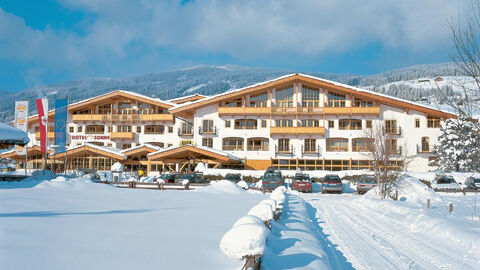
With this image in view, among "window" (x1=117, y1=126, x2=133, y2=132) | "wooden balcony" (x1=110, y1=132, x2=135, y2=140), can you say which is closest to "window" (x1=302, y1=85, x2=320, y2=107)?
"wooden balcony" (x1=110, y1=132, x2=135, y2=140)

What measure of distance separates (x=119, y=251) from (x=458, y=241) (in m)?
8.74

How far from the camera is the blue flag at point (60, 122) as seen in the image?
3466 cm

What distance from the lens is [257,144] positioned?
4891 cm

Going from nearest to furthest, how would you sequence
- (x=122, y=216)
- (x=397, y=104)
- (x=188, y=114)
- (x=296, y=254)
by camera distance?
1. (x=296, y=254)
2. (x=122, y=216)
3. (x=397, y=104)
4. (x=188, y=114)

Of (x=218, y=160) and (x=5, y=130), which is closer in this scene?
(x=5, y=130)

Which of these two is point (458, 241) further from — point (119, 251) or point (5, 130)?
point (5, 130)

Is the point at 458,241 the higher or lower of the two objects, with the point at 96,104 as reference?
lower

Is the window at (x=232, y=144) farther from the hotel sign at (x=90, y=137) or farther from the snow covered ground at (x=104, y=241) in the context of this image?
the snow covered ground at (x=104, y=241)

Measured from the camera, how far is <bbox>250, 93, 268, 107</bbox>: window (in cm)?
4919

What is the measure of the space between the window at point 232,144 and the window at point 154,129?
983cm

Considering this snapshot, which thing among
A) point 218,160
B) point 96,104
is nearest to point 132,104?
point 96,104

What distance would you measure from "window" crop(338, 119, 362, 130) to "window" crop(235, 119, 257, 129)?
10559 mm

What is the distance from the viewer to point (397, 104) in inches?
1804

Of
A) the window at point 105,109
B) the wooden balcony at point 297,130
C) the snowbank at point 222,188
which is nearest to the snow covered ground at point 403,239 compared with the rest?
the snowbank at point 222,188
